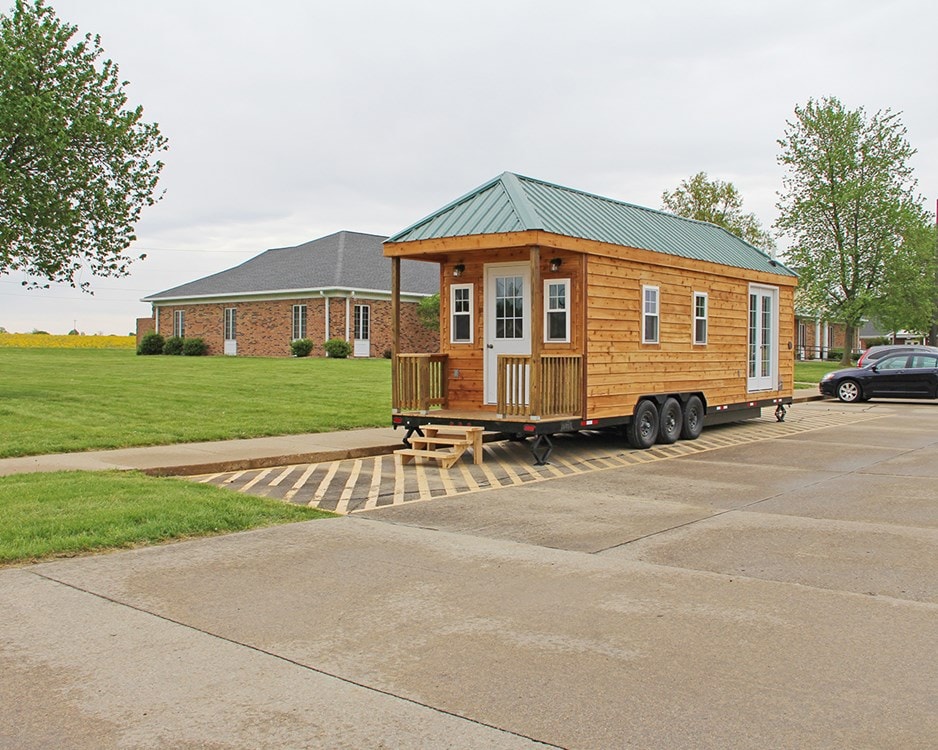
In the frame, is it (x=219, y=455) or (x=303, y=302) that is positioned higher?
(x=303, y=302)

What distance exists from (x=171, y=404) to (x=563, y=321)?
27.4 feet

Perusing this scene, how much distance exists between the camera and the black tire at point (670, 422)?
15289mm

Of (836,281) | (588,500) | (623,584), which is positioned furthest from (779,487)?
(836,281)

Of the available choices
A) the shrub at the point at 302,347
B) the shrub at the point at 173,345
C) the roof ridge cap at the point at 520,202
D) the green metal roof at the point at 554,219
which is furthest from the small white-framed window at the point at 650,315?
the shrub at the point at 173,345

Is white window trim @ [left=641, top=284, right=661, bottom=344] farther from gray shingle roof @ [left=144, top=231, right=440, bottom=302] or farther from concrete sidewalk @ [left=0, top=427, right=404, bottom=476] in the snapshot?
gray shingle roof @ [left=144, top=231, right=440, bottom=302]

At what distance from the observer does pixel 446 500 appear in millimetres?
9969

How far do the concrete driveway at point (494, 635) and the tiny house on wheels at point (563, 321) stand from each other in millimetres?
4437

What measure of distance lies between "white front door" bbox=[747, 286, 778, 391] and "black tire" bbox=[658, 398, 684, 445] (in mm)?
3292

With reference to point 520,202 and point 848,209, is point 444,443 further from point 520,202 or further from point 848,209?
point 848,209

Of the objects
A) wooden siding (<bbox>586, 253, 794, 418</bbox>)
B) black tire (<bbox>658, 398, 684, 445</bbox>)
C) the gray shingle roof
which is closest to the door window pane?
wooden siding (<bbox>586, 253, 794, 418</bbox>)

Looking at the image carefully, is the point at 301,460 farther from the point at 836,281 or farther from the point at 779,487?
the point at 836,281

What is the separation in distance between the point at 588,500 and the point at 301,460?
174 inches

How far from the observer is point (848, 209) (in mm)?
47625

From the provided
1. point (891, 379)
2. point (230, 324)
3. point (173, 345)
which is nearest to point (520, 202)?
point (891, 379)
